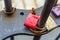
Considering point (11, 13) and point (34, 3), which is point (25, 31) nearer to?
point (11, 13)

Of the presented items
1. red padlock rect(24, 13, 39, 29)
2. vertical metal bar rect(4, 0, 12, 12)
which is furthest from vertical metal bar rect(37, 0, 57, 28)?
vertical metal bar rect(4, 0, 12, 12)

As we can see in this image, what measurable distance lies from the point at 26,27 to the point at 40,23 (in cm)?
9

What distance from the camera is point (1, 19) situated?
0.56 meters

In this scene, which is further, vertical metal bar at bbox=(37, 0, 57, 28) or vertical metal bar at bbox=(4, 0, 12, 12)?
vertical metal bar at bbox=(4, 0, 12, 12)

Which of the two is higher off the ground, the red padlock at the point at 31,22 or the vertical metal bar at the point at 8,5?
the vertical metal bar at the point at 8,5

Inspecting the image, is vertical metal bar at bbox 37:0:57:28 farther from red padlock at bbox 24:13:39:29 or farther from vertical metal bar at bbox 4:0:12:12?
vertical metal bar at bbox 4:0:12:12

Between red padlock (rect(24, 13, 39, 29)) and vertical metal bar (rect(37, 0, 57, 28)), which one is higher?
vertical metal bar (rect(37, 0, 57, 28))

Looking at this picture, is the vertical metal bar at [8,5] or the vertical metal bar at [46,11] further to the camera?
the vertical metal bar at [8,5]

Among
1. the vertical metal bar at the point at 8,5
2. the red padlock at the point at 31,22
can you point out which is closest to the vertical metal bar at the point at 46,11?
the red padlock at the point at 31,22

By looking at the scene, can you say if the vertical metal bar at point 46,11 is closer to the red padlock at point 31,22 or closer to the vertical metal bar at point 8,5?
the red padlock at point 31,22

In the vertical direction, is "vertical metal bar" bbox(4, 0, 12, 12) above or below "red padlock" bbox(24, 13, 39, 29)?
above

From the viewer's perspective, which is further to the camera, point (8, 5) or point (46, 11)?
point (8, 5)

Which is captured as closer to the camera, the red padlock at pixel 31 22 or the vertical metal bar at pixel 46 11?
the vertical metal bar at pixel 46 11

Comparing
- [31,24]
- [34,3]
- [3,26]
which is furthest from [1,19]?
[34,3]
